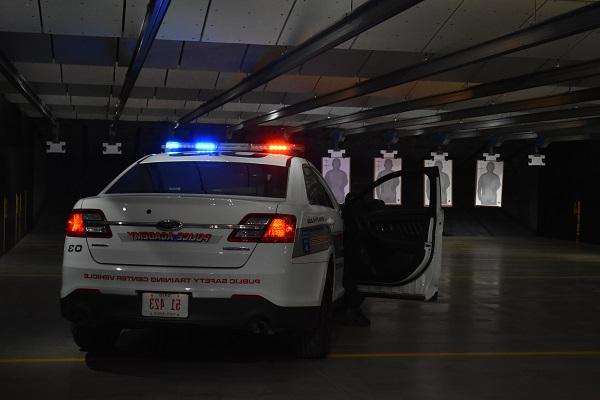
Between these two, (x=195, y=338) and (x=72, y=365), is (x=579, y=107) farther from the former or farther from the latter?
(x=72, y=365)

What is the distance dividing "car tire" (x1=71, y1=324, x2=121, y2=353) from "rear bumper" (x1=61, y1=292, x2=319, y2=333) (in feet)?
1.91

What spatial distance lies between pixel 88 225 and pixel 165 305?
85 cm

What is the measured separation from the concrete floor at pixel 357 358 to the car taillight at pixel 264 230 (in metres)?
1.03

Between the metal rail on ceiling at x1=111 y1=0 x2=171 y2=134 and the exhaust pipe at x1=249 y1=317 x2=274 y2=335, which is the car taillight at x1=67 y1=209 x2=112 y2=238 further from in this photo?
the metal rail on ceiling at x1=111 y1=0 x2=171 y2=134

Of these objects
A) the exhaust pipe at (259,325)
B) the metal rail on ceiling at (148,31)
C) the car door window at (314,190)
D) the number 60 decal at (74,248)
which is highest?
the metal rail on ceiling at (148,31)

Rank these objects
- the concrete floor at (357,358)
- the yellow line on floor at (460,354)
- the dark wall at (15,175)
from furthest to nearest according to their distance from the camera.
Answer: the dark wall at (15,175), the yellow line on floor at (460,354), the concrete floor at (357,358)

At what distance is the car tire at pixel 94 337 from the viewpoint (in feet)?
19.8

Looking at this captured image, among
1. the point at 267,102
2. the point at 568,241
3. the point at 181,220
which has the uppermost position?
the point at 267,102

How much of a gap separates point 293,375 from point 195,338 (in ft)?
5.35

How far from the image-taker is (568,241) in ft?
89.0

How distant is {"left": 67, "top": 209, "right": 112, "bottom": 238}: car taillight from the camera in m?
5.46

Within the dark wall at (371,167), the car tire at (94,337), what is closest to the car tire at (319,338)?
the car tire at (94,337)

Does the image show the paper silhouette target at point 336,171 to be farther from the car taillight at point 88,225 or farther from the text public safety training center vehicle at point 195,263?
the car taillight at point 88,225

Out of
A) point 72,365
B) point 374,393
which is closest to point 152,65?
point 72,365
